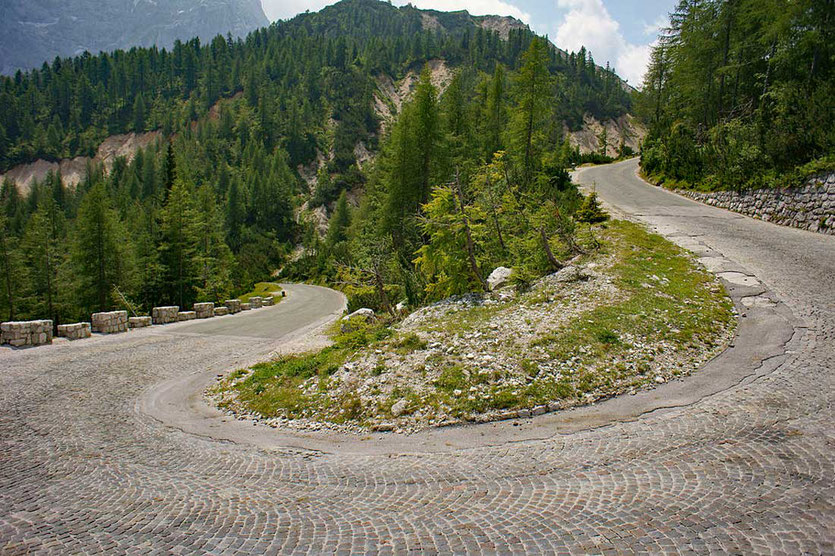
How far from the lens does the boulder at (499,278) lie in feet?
46.8

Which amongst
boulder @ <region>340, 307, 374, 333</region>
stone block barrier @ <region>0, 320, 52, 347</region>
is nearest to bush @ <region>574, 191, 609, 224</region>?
boulder @ <region>340, 307, 374, 333</region>

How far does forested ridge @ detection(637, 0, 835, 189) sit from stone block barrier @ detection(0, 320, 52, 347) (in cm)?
3147

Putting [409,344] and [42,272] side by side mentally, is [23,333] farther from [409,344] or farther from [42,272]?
[42,272]

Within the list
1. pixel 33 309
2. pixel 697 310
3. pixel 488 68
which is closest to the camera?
pixel 697 310

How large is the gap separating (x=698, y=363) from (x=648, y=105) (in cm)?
5976

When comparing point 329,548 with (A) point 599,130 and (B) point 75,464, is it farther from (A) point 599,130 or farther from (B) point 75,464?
(A) point 599,130

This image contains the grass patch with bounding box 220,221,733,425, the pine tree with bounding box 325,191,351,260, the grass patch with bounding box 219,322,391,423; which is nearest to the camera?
the grass patch with bounding box 220,221,733,425

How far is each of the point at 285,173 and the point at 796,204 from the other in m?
105

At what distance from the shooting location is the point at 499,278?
1473 centimetres

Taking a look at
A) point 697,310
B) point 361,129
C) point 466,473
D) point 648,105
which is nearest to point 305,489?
point 466,473

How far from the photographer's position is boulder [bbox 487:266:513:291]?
1427 cm

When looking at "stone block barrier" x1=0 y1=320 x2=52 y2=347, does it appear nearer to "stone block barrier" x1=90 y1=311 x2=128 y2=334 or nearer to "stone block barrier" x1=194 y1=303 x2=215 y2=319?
"stone block barrier" x1=90 y1=311 x2=128 y2=334

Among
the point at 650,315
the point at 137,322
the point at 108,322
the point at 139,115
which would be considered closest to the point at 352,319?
the point at 650,315

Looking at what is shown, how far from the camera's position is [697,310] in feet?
33.2
